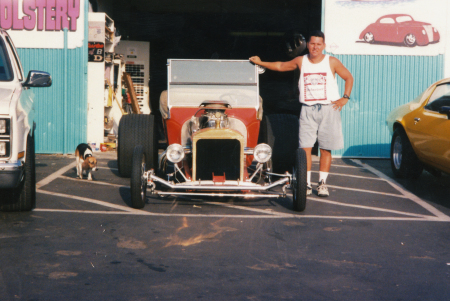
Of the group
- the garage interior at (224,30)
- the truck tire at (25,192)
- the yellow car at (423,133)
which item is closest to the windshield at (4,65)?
the truck tire at (25,192)

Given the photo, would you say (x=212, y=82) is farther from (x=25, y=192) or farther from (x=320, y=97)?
(x=25, y=192)

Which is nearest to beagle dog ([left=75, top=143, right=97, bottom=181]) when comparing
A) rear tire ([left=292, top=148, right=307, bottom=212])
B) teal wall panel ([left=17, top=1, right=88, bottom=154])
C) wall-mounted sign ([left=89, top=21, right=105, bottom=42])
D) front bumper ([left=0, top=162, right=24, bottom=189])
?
teal wall panel ([left=17, top=1, right=88, bottom=154])

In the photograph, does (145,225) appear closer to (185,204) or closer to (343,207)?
(185,204)

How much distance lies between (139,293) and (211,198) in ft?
10.4

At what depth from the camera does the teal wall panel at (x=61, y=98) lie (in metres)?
11.1

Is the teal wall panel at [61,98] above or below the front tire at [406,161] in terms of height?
above

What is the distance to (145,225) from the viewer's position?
5.27 metres

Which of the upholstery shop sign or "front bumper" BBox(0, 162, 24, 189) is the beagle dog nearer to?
"front bumper" BBox(0, 162, 24, 189)

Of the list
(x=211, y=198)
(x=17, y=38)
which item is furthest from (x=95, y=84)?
(x=211, y=198)

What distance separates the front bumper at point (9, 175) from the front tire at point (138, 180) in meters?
1.19

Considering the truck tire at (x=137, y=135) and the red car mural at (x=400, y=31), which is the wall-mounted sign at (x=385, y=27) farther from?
the truck tire at (x=137, y=135)

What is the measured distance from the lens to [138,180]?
5.77 meters

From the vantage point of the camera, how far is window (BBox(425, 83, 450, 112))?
7457 millimetres

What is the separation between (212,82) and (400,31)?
554 centimetres
